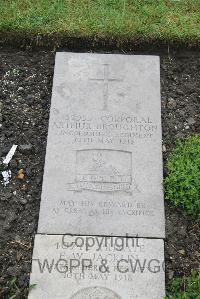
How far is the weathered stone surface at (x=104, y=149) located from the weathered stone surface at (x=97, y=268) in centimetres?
9

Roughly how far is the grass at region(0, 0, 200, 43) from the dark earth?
0.70ft

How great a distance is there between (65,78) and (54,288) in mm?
1802

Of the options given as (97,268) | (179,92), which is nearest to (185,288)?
(97,268)

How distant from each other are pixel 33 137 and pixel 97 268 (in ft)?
4.31

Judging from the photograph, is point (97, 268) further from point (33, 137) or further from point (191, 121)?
point (191, 121)

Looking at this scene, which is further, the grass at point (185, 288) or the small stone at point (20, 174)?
the small stone at point (20, 174)

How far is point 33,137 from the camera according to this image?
4406 millimetres

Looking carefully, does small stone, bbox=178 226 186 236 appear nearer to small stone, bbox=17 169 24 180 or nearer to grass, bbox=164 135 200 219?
grass, bbox=164 135 200 219

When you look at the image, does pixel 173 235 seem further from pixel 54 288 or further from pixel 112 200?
pixel 54 288

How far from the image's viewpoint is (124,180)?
3.99 metres

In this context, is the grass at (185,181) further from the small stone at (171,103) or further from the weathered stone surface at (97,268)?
the small stone at (171,103)

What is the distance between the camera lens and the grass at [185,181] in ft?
13.0

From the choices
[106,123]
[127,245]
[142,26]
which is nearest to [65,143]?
[106,123]

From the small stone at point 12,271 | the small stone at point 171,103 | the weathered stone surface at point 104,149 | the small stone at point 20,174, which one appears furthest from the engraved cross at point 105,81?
the small stone at point 12,271
